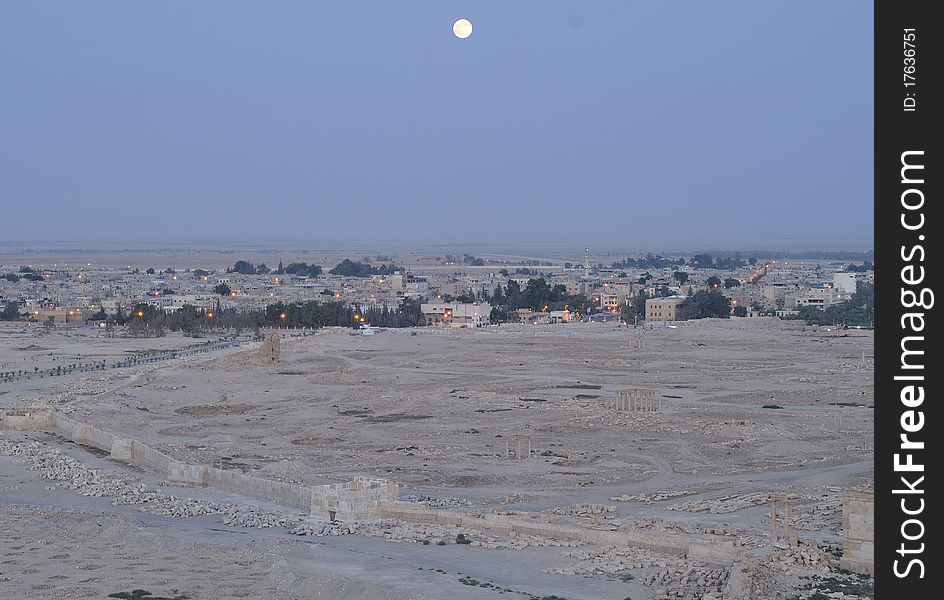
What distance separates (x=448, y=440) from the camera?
88.6 ft

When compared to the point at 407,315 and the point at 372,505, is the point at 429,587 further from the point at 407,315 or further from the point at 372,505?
the point at 407,315

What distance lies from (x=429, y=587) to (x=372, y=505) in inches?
160

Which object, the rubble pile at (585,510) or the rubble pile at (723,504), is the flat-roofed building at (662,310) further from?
the rubble pile at (585,510)

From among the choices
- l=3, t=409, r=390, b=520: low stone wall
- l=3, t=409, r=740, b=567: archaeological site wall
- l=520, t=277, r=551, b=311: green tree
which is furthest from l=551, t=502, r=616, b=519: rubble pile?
l=520, t=277, r=551, b=311: green tree

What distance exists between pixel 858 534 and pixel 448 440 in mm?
14165

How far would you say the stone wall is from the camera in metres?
13.5

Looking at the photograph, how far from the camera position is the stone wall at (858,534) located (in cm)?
1351

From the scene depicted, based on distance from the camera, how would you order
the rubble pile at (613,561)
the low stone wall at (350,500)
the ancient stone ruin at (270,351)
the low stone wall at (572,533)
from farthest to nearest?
the ancient stone ruin at (270,351)
the low stone wall at (350,500)
the low stone wall at (572,533)
the rubble pile at (613,561)

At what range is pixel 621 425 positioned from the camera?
29250mm

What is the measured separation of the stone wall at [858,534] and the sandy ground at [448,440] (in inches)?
53.7

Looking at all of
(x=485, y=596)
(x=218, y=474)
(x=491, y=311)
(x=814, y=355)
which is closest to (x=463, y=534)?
(x=485, y=596)

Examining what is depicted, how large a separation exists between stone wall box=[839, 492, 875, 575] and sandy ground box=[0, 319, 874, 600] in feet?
4.48

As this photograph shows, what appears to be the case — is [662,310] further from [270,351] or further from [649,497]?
[649,497]

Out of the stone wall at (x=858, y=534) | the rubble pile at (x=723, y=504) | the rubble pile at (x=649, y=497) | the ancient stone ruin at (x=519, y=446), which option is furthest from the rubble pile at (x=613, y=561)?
the ancient stone ruin at (x=519, y=446)
